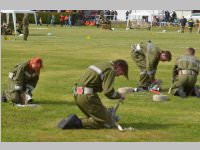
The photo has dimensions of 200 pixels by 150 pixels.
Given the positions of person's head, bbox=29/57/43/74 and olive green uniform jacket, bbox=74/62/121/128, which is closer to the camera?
olive green uniform jacket, bbox=74/62/121/128

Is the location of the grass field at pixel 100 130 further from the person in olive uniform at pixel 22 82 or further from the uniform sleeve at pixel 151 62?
the uniform sleeve at pixel 151 62

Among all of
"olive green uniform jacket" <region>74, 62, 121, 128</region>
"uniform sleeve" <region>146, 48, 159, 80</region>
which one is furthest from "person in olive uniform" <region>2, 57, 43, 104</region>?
"uniform sleeve" <region>146, 48, 159, 80</region>

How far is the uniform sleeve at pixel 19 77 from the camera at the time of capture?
45.0 ft

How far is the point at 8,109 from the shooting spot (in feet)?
44.8

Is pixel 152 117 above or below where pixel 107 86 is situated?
below

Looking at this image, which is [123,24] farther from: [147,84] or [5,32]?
[147,84]

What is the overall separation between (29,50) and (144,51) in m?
16.9

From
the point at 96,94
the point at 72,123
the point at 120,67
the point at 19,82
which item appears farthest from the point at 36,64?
the point at 120,67

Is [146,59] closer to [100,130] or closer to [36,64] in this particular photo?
[36,64]

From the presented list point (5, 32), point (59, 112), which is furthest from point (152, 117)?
point (5, 32)

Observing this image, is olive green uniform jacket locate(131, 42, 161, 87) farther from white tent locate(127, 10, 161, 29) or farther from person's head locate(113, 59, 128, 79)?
white tent locate(127, 10, 161, 29)

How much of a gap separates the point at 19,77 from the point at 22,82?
0.71ft

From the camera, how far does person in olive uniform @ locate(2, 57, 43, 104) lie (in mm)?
13728

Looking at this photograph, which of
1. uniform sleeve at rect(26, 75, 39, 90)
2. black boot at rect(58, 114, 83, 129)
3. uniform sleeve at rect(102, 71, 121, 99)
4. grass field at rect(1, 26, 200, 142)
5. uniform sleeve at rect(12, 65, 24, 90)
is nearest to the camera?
uniform sleeve at rect(102, 71, 121, 99)
